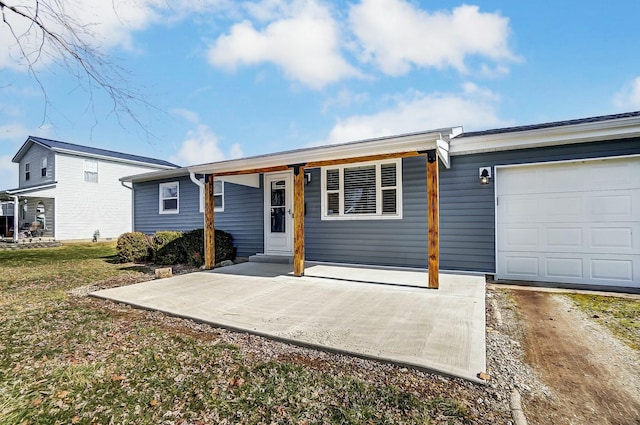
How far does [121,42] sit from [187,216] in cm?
769

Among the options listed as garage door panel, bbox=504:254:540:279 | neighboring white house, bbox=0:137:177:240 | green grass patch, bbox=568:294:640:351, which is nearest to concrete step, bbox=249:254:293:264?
garage door panel, bbox=504:254:540:279

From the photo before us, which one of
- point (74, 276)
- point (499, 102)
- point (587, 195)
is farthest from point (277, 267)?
point (499, 102)

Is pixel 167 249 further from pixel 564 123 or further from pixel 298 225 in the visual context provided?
pixel 564 123

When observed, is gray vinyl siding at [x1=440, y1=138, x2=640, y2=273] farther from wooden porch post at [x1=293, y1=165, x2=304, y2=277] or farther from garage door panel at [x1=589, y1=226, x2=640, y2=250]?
wooden porch post at [x1=293, y1=165, x2=304, y2=277]

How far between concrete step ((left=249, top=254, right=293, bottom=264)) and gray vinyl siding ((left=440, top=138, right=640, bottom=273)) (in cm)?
354

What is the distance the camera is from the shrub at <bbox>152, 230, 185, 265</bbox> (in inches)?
344

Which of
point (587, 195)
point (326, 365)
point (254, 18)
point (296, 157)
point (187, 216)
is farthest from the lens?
point (187, 216)

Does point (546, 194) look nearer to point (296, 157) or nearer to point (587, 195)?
point (587, 195)

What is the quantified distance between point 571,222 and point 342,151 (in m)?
4.21

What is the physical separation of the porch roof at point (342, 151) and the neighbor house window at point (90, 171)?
12.6 m

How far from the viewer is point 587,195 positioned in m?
5.46

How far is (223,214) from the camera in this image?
9375mm

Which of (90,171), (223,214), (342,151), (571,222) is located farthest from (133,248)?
(571,222)

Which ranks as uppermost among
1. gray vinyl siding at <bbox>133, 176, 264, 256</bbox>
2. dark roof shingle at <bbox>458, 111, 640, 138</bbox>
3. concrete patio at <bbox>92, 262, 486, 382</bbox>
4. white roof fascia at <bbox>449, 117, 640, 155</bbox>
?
dark roof shingle at <bbox>458, 111, 640, 138</bbox>
